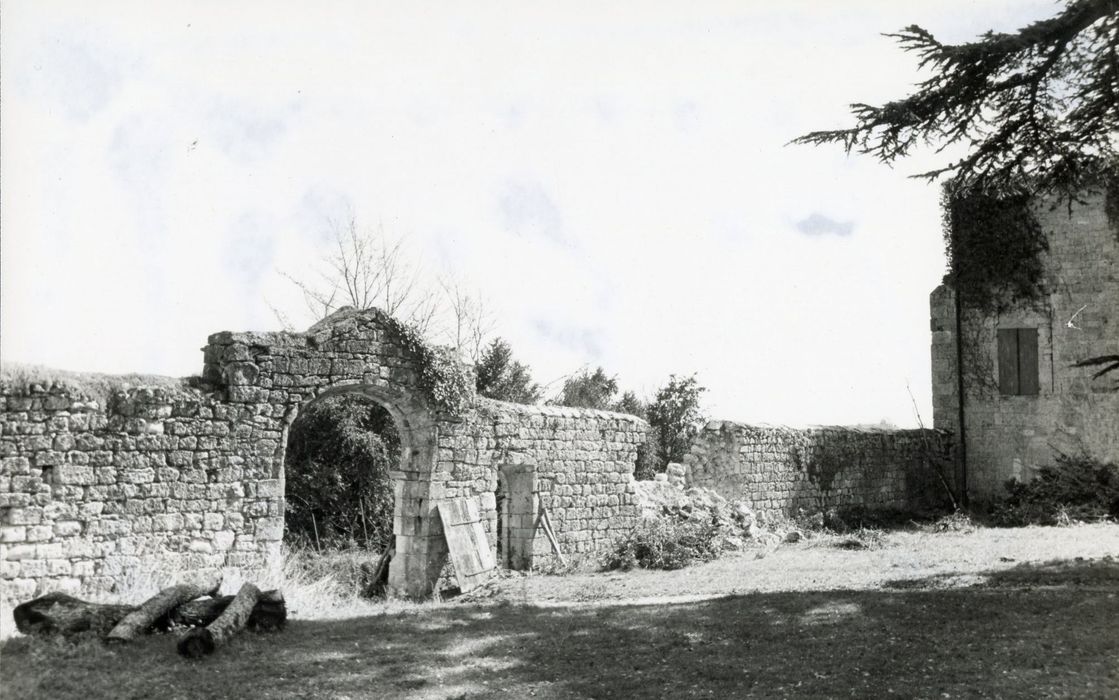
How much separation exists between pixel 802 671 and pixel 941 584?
13.5ft

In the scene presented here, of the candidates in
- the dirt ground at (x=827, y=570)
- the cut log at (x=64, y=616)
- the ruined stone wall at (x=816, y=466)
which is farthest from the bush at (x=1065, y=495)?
the cut log at (x=64, y=616)

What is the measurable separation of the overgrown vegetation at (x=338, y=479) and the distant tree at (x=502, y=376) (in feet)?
19.6

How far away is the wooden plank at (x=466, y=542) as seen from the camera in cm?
1214

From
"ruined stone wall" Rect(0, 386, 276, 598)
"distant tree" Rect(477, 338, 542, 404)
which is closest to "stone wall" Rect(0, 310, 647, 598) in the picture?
"ruined stone wall" Rect(0, 386, 276, 598)

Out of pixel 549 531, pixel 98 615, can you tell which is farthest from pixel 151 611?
pixel 549 531

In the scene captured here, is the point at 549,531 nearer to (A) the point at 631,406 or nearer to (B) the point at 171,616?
(B) the point at 171,616

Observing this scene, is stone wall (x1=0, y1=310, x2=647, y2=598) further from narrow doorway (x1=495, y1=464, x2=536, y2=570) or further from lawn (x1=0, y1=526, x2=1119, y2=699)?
lawn (x1=0, y1=526, x2=1119, y2=699)

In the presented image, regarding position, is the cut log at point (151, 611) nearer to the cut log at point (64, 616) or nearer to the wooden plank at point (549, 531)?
the cut log at point (64, 616)

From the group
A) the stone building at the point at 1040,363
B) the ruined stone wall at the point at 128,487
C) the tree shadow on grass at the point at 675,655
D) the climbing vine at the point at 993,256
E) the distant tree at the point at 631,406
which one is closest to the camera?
the tree shadow on grass at the point at 675,655

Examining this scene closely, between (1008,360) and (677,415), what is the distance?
10814 millimetres

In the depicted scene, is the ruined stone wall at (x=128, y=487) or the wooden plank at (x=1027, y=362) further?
the wooden plank at (x=1027, y=362)

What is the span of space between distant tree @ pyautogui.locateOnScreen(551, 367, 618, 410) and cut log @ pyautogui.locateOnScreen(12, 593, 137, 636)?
793 inches

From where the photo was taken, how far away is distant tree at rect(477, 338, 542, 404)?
75.6 feet

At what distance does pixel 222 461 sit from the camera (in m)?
10.3
